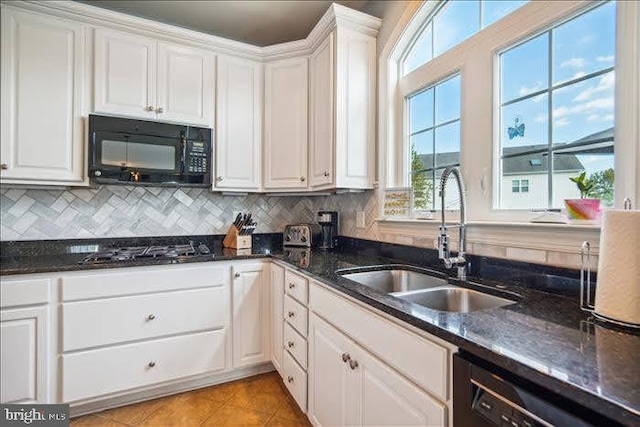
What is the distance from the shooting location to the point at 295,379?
1818 millimetres

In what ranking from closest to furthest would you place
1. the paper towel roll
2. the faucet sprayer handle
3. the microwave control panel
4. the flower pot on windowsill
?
the paper towel roll
the flower pot on windowsill
the faucet sprayer handle
the microwave control panel

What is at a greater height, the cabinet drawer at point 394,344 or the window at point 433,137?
the window at point 433,137

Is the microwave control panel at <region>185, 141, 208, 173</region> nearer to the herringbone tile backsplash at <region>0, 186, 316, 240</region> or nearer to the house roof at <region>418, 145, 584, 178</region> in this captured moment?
the herringbone tile backsplash at <region>0, 186, 316, 240</region>

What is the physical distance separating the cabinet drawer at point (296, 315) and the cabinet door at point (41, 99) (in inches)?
59.4

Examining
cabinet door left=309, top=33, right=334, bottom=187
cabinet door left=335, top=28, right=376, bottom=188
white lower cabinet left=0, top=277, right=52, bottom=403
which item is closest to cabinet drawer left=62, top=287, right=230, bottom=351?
white lower cabinet left=0, top=277, right=52, bottom=403

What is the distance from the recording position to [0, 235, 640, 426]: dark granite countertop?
0.54 metres

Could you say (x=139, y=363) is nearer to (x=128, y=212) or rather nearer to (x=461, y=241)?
(x=128, y=212)

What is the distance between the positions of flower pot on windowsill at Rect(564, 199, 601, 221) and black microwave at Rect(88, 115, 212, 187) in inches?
81.3

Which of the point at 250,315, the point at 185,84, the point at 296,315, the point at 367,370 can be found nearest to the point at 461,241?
the point at 367,370

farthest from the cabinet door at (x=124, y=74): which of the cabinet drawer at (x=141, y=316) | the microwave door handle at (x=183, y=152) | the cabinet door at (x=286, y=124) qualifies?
the cabinet drawer at (x=141, y=316)

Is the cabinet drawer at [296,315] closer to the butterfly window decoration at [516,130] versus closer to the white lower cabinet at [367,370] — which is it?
the white lower cabinet at [367,370]

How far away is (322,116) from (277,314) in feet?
4.50

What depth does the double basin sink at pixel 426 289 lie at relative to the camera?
1264 millimetres

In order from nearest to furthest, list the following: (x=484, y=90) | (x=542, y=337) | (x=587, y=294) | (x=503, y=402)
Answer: (x=503, y=402)
(x=542, y=337)
(x=587, y=294)
(x=484, y=90)
